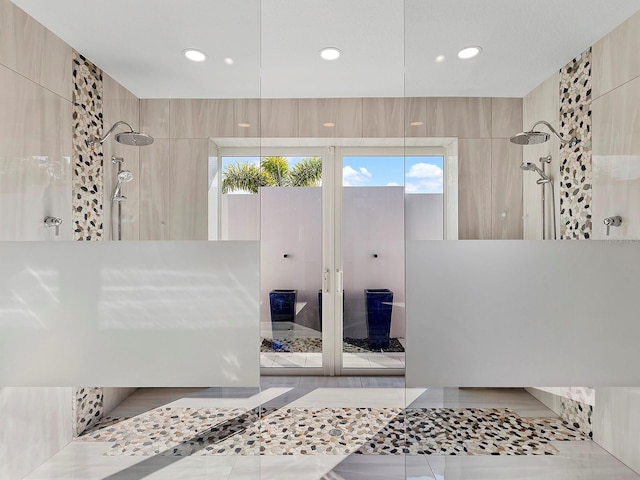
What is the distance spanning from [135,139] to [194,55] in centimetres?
35

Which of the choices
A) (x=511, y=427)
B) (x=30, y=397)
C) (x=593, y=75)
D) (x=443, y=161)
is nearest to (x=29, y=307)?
(x=30, y=397)

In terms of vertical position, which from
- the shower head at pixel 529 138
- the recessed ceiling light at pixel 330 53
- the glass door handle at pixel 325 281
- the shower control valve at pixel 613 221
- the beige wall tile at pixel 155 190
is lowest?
the glass door handle at pixel 325 281

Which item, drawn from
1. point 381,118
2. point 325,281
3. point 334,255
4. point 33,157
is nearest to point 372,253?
point 334,255

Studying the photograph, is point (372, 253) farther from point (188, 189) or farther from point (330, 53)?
point (188, 189)

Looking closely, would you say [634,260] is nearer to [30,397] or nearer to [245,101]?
[245,101]

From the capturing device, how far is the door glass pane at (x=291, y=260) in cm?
302

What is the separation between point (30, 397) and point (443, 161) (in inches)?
74.2

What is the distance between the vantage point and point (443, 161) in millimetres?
1105

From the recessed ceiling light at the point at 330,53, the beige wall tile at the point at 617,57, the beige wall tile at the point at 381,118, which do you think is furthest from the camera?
the beige wall tile at the point at 381,118

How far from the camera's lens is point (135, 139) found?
121cm

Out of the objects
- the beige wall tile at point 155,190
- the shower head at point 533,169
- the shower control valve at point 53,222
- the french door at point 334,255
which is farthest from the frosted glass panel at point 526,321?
the french door at point 334,255

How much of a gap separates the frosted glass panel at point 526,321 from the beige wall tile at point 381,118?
1942 millimetres

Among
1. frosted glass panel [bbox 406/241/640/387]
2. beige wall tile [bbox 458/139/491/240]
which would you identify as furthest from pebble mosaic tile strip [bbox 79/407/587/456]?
beige wall tile [bbox 458/139/491/240]

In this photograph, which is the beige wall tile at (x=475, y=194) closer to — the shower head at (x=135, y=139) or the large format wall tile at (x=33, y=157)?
the shower head at (x=135, y=139)
